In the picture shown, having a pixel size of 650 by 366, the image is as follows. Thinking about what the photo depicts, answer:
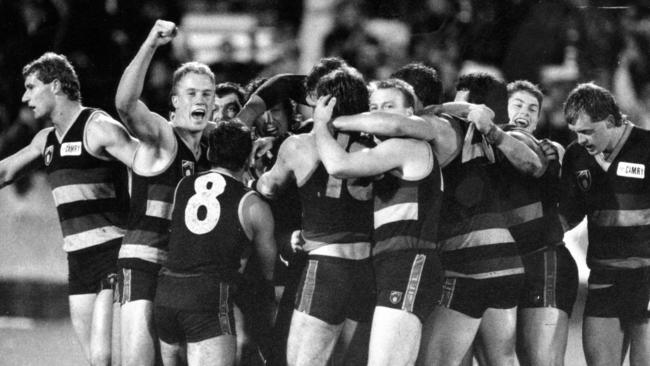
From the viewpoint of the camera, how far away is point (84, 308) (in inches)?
242

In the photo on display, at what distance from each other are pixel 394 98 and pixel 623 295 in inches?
75.4

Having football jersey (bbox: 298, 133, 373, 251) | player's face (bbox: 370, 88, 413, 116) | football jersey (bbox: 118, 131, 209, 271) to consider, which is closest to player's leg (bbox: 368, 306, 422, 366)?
football jersey (bbox: 298, 133, 373, 251)

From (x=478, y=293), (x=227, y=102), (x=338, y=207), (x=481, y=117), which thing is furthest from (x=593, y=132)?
(x=227, y=102)

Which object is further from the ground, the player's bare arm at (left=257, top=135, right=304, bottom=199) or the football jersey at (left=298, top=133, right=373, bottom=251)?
the player's bare arm at (left=257, top=135, right=304, bottom=199)

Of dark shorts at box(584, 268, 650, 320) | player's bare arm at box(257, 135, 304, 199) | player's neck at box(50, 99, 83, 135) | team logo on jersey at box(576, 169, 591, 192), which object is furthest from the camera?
player's neck at box(50, 99, 83, 135)

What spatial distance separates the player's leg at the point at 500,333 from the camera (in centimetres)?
576

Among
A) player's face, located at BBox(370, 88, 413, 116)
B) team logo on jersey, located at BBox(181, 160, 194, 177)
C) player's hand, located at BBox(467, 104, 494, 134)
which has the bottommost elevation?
team logo on jersey, located at BBox(181, 160, 194, 177)

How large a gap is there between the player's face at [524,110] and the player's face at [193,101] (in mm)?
1936

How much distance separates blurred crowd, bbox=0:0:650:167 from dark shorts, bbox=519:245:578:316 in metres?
5.24

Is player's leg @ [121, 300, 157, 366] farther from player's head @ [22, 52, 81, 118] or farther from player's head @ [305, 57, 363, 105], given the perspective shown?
player's head @ [305, 57, 363, 105]

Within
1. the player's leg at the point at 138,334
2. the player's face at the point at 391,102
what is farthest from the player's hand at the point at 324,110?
the player's leg at the point at 138,334

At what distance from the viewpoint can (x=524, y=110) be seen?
20.7 ft

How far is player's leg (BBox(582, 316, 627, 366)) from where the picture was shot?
594cm

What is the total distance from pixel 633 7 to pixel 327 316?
27.0 feet
